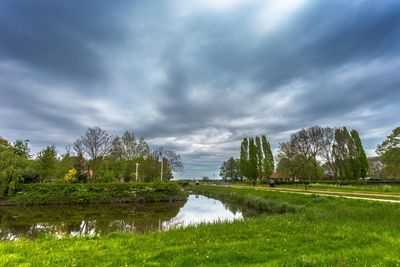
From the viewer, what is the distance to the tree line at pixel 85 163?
99.7 feet

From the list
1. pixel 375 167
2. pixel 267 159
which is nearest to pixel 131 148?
pixel 267 159

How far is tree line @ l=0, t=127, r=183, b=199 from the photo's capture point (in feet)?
99.7

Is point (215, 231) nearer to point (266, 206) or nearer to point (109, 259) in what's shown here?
point (109, 259)

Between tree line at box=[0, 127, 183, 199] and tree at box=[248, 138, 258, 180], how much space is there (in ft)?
84.7

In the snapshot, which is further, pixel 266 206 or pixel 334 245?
pixel 266 206

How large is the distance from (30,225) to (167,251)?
1512cm

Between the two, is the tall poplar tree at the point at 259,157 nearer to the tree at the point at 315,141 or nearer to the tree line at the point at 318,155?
the tree line at the point at 318,155

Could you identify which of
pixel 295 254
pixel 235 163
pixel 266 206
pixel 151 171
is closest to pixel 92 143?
pixel 151 171

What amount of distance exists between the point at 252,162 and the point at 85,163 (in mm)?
43048

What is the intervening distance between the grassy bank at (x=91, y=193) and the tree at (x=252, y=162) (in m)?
36.8

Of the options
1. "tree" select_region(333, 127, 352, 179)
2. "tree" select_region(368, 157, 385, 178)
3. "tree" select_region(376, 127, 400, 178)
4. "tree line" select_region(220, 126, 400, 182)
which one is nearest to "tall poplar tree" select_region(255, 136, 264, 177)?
"tree line" select_region(220, 126, 400, 182)

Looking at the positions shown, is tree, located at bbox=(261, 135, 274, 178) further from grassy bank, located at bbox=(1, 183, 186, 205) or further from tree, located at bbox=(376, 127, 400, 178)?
grassy bank, located at bbox=(1, 183, 186, 205)

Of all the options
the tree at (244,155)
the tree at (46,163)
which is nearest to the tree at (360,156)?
the tree at (244,155)

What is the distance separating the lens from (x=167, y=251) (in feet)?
22.0
